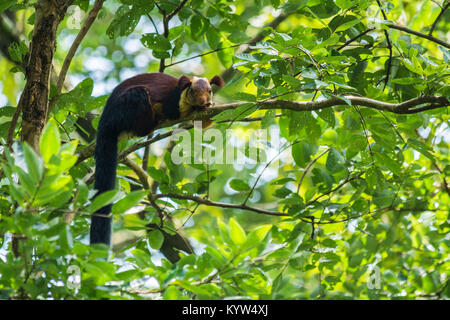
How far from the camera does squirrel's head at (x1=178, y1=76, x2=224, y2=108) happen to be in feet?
11.7

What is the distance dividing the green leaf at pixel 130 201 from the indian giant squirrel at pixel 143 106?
1045mm

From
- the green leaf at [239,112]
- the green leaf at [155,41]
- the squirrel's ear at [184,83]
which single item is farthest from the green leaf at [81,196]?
the squirrel's ear at [184,83]

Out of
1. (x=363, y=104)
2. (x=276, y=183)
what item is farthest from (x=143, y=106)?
(x=363, y=104)

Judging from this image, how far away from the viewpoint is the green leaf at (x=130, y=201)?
70.2 inches

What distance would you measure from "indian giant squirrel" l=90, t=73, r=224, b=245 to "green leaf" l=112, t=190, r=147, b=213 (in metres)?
1.05

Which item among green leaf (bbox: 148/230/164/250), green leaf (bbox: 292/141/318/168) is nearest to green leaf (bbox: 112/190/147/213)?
green leaf (bbox: 148/230/164/250)

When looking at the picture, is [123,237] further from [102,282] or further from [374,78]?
[102,282]

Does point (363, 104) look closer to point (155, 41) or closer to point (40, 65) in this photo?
point (155, 41)

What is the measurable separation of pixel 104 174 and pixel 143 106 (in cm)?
80

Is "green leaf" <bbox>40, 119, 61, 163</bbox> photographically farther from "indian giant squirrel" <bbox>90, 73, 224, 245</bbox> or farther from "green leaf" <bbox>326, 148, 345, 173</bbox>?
"green leaf" <bbox>326, 148, 345, 173</bbox>

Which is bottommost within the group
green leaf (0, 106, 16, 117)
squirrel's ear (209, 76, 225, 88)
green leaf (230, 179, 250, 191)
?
green leaf (230, 179, 250, 191)

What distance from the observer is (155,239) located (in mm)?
2947

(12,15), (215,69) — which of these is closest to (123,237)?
(12,15)

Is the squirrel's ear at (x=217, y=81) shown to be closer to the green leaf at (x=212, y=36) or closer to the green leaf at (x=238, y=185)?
the green leaf at (x=212, y=36)
